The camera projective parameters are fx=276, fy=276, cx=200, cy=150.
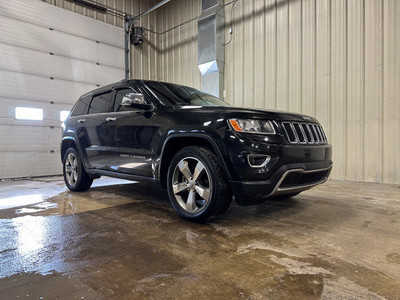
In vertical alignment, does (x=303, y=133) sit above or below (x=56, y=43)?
below

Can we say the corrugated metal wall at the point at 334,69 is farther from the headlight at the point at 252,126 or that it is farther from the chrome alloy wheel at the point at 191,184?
the chrome alloy wheel at the point at 191,184

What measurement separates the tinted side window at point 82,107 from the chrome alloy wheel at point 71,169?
2.34 feet

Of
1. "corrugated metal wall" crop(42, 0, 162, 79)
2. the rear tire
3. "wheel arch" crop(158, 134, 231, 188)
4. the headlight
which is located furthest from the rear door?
"corrugated metal wall" crop(42, 0, 162, 79)

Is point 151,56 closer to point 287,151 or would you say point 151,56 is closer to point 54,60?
point 54,60

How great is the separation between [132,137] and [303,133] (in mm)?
1979

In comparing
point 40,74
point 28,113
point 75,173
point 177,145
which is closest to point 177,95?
point 177,145

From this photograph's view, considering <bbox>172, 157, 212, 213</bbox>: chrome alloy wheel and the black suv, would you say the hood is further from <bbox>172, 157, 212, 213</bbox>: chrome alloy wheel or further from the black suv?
<bbox>172, 157, 212, 213</bbox>: chrome alloy wheel

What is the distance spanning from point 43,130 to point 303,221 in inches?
296

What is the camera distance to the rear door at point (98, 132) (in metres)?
3.85

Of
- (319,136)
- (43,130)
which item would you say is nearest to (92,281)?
(319,136)

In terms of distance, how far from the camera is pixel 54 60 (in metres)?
8.08

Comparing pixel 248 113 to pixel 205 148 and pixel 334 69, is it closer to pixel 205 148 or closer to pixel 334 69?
pixel 205 148

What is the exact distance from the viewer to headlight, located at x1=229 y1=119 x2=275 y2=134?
2467 mm

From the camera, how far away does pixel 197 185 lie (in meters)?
2.70
